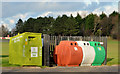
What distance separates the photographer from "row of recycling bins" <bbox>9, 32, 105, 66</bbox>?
11875mm

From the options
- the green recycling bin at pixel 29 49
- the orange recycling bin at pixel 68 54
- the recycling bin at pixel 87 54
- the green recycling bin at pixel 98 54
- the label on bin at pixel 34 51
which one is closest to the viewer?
Result: the green recycling bin at pixel 29 49

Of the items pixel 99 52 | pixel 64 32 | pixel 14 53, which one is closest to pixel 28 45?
pixel 14 53

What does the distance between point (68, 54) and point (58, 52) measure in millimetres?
813

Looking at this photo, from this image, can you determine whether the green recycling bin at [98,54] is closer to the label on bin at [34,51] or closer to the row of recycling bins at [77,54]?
the row of recycling bins at [77,54]

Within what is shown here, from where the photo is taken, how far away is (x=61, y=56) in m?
12.8

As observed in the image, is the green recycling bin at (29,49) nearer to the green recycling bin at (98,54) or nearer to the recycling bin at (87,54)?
the recycling bin at (87,54)

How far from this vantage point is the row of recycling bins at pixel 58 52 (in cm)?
1188

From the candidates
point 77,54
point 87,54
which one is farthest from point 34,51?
point 87,54

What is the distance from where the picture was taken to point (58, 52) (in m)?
12.9

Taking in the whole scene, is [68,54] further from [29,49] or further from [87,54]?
[29,49]

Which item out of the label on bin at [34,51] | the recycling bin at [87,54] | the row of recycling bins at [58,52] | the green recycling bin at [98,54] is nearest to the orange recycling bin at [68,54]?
the row of recycling bins at [58,52]

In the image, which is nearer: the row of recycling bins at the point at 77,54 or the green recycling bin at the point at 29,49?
the green recycling bin at the point at 29,49

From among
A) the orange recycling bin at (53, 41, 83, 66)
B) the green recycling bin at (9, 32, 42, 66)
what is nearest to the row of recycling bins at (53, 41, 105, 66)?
the orange recycling bin at (53, 41, 83, 66)

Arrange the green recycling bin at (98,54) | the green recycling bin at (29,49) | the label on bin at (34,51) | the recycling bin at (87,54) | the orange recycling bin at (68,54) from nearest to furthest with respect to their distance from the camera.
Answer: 1. the green recycling bin at (29,49)
2. the label on bin at (34,51)
3. the orange recycling bin at (68,54)
4. the recycling bin at (87,54)
5. the green recycling bin at (98,54)
